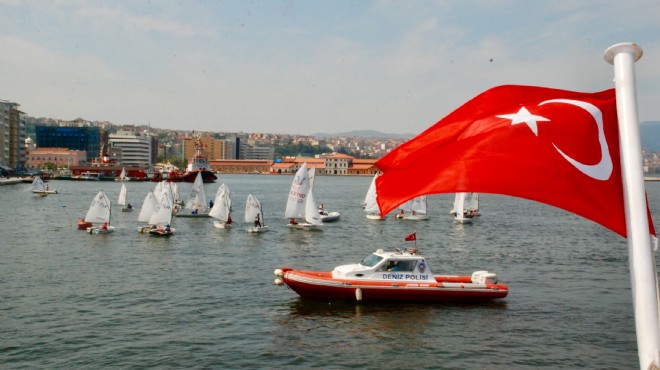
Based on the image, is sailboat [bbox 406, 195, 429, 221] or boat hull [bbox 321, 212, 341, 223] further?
sailboat [bbox 406, 195, 429, 221]

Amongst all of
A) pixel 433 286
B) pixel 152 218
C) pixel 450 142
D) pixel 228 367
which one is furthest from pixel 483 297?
pixel 152 218

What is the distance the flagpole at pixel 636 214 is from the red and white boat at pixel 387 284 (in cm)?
2566

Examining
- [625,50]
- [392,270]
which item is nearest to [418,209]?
[392,270]

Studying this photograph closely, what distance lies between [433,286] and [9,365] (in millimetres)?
19855

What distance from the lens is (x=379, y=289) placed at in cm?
3256

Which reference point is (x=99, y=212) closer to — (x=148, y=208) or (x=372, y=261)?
(x=148, y=208)

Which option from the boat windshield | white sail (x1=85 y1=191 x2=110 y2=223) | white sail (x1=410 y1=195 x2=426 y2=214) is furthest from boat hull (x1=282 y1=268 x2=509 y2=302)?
white sail (x1=410 y1=195 x2=426 y2=214)

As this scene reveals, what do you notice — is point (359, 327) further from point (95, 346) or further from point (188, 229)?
point (188, 229)

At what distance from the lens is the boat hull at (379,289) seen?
3247cm

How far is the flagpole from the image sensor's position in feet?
23.1

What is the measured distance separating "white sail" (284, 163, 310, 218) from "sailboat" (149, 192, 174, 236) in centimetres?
1248

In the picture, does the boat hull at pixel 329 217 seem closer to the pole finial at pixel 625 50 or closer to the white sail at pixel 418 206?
the white sail at pixel 418 206

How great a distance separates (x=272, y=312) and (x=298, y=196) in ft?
122

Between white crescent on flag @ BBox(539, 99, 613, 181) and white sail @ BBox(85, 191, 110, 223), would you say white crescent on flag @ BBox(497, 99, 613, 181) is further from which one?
white sail @ BBox(85, 191, 110, 223)
